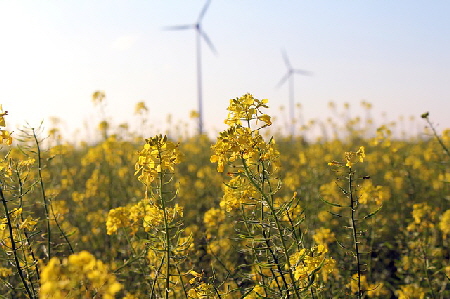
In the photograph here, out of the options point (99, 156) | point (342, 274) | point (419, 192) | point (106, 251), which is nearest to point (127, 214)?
point (342, 274)

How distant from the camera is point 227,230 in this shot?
21.4 ft

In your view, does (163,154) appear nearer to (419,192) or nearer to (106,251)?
(106,251)

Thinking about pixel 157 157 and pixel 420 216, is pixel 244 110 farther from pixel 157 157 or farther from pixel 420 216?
pixel 420 216

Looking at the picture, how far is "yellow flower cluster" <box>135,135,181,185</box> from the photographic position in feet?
9.19

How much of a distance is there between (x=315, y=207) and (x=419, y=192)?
11.7ft

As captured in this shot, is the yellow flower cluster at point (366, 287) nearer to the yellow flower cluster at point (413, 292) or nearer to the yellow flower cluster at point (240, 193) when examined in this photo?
the yellow flower cluster at point (413, 292)

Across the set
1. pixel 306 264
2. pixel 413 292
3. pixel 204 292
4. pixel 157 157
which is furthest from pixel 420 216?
pixel 157 157

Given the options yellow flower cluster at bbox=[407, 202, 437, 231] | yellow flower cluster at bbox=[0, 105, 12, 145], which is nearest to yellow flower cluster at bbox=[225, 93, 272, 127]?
yellow flower cluster at bbox=[0, 105, 12, 145]

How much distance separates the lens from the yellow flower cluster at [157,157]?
2801 mm

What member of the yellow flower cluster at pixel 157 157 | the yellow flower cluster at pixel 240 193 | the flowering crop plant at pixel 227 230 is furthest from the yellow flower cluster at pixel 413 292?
the yellow flower cluster at pixel 157 157

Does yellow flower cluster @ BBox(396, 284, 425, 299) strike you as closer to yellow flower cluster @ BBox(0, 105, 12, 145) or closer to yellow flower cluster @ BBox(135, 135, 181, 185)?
yellow flower cluster @ BBox(135, 135, 181, 185)

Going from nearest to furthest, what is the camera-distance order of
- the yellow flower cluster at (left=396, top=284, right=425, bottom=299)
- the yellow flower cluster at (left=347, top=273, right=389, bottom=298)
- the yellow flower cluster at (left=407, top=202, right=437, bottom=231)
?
the yellow flower cluster at (left=347, top=273, right=389, bottom=298), the yellow flower cluster at (left=396, top=284, right=425, bottom=299), the yellow flower cluster at (left=407, top=202, right=437, bottom=231)

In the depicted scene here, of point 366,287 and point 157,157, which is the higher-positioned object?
point 157,157

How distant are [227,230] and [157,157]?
3864mm
